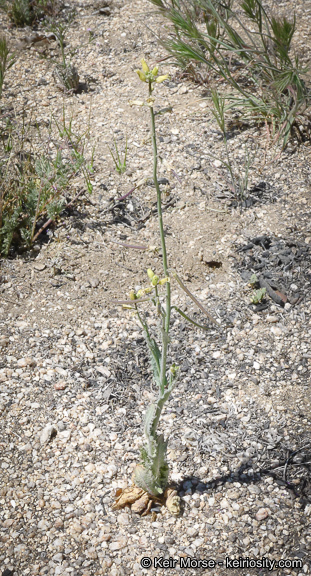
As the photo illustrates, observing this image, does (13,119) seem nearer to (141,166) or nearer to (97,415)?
(141,166)

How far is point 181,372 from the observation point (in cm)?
220

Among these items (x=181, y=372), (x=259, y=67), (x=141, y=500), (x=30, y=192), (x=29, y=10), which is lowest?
(x=141, y=500)

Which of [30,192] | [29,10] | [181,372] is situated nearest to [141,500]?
[181,372]

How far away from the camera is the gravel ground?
68.5 inches

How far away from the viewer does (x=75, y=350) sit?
2.32m

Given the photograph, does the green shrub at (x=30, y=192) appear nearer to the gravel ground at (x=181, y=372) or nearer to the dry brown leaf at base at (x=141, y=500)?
the gravel ground at (x=181, y=372)

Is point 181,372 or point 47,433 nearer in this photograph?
point 47,433

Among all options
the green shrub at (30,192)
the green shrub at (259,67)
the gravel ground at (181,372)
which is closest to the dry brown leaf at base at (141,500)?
the gravel ground at (181,372)

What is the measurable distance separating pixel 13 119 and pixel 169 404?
2.38 meters

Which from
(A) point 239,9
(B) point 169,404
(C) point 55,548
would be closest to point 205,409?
(B) point 169,404

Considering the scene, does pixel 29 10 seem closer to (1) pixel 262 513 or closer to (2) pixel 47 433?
(2) pixel 47 433

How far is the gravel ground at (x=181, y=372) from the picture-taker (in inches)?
68.5

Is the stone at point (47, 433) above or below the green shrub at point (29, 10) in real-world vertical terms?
below

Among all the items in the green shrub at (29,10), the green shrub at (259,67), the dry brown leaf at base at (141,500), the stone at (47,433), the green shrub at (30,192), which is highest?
the green shrub at (29,10)
